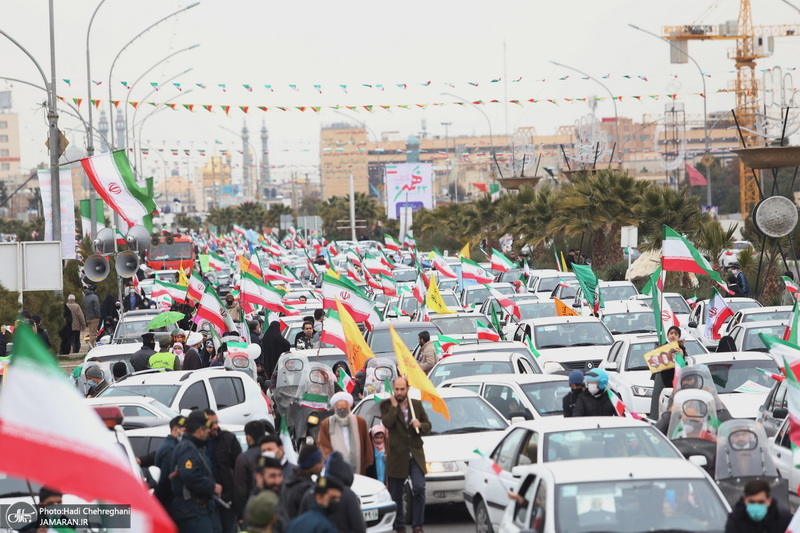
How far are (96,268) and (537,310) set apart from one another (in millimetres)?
9947

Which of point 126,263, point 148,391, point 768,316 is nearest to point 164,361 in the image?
point 148,391

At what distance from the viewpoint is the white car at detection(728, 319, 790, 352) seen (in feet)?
64.7

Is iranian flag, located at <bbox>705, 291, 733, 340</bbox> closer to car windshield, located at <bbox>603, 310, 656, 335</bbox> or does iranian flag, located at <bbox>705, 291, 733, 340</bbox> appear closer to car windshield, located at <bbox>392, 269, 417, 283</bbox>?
car windshield, located at <bbox>603, 310, 656, 335</bbox>

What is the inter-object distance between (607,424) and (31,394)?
5715 millimetres

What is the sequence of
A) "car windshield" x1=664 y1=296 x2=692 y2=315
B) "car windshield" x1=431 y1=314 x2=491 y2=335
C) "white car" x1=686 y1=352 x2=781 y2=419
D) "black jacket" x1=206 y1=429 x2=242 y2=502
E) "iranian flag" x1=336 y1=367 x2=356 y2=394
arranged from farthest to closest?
"car windshield" x1=664 y1=296 x2=692 y2=315 < "car windshield" x1=431 y1=314 x2=491 y2=335 < "iranian flag" x1=336 y1=367 x2=356 y2=394 < "white car" x1=686 y1=352 x2=781 y2=419 < "black jacket" x1=206 y1=429 x2=242 y2=502

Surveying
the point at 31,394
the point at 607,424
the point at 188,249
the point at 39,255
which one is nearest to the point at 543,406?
the point at 607,424

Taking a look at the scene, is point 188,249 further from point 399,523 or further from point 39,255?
point 399,523

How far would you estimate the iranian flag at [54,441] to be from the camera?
227 inches

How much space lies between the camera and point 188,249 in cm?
6359

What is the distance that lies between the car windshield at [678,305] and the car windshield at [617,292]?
76.6 inches

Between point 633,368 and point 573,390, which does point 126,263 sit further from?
point 573,390

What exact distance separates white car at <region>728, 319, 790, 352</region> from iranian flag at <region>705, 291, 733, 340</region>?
284 centimetres

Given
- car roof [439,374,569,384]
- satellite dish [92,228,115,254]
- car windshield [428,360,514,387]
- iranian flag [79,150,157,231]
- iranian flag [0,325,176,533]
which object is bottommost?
car windshield [428,360,514,387]

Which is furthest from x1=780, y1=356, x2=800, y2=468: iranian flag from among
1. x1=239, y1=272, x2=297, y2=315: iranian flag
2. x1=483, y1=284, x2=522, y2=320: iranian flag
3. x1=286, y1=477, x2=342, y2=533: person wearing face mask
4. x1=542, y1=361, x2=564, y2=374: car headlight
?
x1=483, y1=284, x2=522, y2=320: iranian flag
